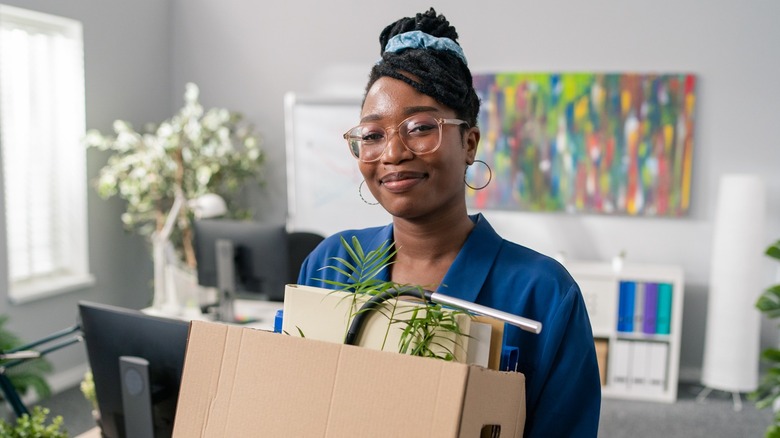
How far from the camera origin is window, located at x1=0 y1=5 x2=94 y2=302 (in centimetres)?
418

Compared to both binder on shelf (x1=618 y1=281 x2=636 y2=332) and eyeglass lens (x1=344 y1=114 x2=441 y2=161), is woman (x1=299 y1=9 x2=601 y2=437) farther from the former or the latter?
binder on shelf (x1=618 y1=281 x2=636 y2=332)

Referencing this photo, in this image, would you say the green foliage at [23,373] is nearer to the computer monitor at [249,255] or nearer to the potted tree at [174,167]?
the potted tree at [174,167]

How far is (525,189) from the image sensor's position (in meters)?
4.89

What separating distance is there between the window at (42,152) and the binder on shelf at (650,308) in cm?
349

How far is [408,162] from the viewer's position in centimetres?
105

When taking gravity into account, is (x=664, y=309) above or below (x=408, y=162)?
below

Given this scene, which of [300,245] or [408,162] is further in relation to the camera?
[300,245]

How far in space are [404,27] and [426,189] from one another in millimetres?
276

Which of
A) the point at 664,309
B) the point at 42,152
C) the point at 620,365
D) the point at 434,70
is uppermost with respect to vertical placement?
the point at 434,70

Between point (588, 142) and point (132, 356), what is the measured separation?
3800 mm

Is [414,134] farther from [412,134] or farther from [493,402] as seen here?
[493,402]

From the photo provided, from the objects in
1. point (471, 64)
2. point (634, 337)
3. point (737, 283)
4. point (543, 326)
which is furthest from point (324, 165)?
point (543, 326)

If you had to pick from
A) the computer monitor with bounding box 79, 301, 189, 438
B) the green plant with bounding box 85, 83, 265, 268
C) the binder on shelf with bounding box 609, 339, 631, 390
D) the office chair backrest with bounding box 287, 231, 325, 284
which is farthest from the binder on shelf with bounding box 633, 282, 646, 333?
the computer monitor with bounding box 79, 301, 189, 438

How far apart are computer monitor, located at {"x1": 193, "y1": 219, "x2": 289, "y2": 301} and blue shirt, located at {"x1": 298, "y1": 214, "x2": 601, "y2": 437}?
79.3 inches
